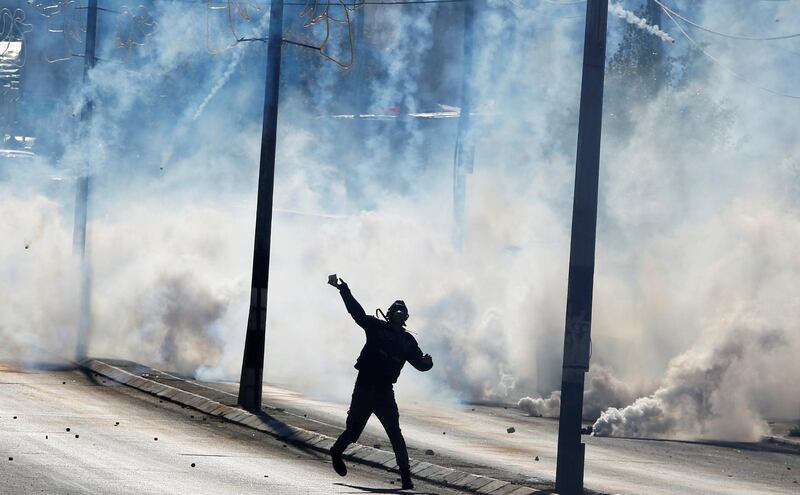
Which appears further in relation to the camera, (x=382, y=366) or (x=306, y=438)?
(x=306, y=438)

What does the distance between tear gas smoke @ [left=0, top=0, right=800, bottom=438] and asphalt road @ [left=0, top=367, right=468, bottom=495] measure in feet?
15.4

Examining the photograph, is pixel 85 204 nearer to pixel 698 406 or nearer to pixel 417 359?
pixel 698 406

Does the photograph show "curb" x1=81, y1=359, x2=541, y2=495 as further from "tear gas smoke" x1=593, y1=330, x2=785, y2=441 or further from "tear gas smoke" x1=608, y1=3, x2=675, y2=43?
"tear gas smoke" x1=608, y1=3, x2=675, y2=43

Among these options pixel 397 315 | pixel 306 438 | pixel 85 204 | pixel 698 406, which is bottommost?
pixel 306 438

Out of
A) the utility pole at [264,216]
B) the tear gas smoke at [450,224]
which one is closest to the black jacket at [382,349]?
the utility pole at [264,216]

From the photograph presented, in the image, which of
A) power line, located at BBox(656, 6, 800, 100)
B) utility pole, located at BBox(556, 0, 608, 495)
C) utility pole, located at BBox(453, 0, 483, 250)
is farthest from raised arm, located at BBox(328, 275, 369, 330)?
power line, located at BBox(656, 6, 800, 100)

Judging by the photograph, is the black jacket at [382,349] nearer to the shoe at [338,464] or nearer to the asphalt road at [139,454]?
the shoe at [338,464]

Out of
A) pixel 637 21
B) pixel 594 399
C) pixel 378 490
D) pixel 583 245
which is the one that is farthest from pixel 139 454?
pixel 637 21

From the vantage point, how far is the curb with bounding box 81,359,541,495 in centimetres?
1271

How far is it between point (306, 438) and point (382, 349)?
3.63m

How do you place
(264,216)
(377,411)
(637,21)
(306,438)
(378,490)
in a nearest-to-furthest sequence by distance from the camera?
(378,490) < (377,411) < (306,438) < (264,216) < (637,21)

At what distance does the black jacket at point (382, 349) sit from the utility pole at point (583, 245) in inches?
47.9

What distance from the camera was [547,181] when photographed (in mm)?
33469

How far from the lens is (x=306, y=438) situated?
1572 centimetres
